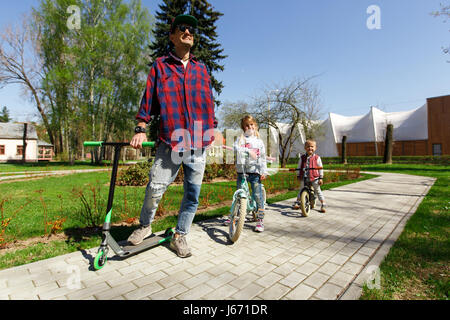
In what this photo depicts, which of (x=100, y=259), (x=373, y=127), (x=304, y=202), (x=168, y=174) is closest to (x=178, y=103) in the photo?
(x=168, y=174)

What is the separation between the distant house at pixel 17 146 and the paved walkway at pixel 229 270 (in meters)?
45.6

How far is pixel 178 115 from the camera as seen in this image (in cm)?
264

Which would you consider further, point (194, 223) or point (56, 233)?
point (194, 223)

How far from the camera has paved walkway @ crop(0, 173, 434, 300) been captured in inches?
81.1

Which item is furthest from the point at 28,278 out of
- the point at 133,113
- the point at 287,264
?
the point at 133,113

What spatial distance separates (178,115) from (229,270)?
1766mm

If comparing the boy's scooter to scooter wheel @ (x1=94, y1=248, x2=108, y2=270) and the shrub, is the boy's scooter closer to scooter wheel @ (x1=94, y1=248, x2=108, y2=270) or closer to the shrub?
scooter wheel @ (x1=94, y1=248, x2=108, y2=270)

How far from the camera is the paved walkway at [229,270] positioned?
81.1 inches

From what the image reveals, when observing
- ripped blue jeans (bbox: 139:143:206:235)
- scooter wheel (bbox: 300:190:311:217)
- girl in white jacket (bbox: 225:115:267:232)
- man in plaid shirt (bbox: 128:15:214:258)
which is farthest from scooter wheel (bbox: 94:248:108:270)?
scooter wheel (bbox: 300:190:311:217)

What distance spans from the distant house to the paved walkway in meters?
45.6

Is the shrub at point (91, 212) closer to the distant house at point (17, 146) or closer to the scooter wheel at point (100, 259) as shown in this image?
the scooter wheel at point (100, 259)
